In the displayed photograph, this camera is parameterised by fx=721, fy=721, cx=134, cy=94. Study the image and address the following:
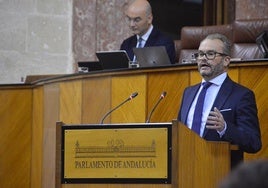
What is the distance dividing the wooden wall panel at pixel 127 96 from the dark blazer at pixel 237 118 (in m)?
1.09

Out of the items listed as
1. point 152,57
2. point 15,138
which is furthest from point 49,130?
point 152,57

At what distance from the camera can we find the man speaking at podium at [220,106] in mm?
3400

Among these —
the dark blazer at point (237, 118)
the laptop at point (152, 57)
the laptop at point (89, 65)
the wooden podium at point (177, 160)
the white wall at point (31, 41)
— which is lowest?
the wooden podium at point (177, 160)

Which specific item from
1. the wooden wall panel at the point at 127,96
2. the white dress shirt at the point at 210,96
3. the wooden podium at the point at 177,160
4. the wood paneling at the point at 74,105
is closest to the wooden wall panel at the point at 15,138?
the wood paneling at the point at 74,105

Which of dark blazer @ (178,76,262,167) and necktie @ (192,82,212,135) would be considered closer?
dark blazer @ (178,76,262,167)

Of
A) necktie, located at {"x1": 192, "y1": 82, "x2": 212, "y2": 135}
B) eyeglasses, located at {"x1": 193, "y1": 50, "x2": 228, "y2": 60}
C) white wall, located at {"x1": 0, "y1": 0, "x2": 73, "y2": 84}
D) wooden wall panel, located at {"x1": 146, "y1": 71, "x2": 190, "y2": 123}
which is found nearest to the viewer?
necktie, located at {"x1": 192, "y1": 82, "x2": 212, "y2": 135}

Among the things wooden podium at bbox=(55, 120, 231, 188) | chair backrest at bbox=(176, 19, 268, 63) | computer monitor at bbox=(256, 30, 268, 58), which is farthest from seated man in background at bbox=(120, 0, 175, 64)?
wooden podium at bbox=(55, 120, 231, 188)

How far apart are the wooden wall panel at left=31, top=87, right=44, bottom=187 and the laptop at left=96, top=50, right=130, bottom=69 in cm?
85

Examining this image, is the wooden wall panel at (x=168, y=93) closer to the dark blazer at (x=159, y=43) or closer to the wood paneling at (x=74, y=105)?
the wood paneling at (x=74, y=105)

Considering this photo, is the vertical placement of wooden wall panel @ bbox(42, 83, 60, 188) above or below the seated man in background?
below

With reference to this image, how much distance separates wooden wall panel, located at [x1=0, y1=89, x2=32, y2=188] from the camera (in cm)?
607

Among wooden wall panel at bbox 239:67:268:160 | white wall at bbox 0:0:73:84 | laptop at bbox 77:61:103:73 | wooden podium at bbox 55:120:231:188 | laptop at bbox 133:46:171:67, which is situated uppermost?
white wall at bbox 0:0:73:84

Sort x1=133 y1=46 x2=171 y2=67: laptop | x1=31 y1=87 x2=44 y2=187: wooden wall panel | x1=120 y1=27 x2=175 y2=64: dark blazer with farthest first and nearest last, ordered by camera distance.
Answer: x1=31 y1=87 x2=44 y2=187: wooden wall panel < x1=120 y1=27 x2=175 y2=64: dark blazer < x1=133 y1=46 x2=171 y2=67: laptop

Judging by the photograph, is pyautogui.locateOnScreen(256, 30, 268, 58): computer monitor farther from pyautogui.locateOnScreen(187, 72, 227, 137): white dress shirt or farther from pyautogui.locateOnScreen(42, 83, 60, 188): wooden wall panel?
pyautogui.locateOnScreen(42, 83, 60, 188): wooden wall panel
